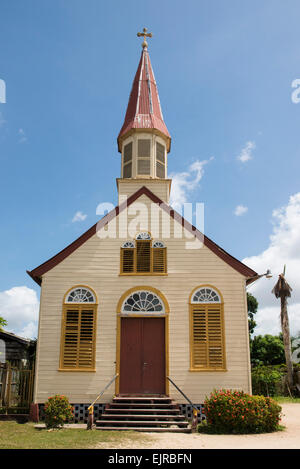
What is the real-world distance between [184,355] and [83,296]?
4.35m

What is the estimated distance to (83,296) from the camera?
15.7 meters

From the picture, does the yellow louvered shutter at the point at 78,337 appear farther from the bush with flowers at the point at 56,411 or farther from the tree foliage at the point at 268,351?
the tree foliage at the point at 268,351

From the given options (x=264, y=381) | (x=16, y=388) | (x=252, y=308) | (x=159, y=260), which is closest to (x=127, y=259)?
(x=159, y=260)

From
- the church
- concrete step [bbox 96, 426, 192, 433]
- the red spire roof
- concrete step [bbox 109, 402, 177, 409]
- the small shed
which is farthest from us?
the red spire roof

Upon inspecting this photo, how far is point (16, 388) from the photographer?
16969mm

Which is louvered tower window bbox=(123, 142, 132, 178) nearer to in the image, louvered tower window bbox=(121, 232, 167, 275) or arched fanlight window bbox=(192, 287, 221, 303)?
louvered tower window bbox=(121, 232, 167, 275)

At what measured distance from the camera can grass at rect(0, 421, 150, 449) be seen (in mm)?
10000

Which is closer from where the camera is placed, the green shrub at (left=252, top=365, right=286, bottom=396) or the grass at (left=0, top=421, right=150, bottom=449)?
the grass at (left=0, top=421, right=150, bottom=449)

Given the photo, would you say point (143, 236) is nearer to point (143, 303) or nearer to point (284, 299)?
point (143, 303)

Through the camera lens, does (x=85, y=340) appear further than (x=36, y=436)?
Yes

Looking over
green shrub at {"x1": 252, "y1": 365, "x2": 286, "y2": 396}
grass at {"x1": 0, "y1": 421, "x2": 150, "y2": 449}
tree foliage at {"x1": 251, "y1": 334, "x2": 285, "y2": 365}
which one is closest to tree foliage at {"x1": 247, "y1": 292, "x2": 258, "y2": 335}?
tree foliage at {"x1": 251, "y1": 334, "x2": 285, "y2": 365}

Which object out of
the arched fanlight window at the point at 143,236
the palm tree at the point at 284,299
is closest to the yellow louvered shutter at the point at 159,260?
the arched fanlight window at the point at 143,236
